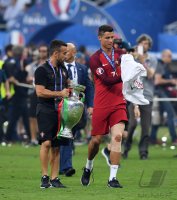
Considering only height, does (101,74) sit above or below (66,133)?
above

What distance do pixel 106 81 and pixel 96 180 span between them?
1.85 m

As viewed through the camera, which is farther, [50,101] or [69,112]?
[50,101]

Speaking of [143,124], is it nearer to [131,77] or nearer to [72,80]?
[72,80]

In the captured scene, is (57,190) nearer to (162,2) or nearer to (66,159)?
(66,159)

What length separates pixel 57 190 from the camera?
1421 cm

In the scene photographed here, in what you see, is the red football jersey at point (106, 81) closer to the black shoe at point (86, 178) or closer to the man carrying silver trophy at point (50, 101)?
the man carrying silver trophy at point (50, 101)

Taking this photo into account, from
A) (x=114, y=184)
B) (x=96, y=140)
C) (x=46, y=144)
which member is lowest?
(x=114, y=184)

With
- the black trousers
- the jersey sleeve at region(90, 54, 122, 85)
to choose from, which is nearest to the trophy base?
the jersey sleeve at region(90, 54, 122, 85)

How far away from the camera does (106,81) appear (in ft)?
49.1

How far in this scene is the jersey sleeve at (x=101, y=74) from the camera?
49.1 ft

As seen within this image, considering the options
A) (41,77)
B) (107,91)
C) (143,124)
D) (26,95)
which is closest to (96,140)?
(107,91)

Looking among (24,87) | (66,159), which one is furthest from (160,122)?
(66,159)

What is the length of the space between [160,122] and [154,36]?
7357mm

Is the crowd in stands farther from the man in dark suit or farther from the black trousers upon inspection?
the man in dark suit
